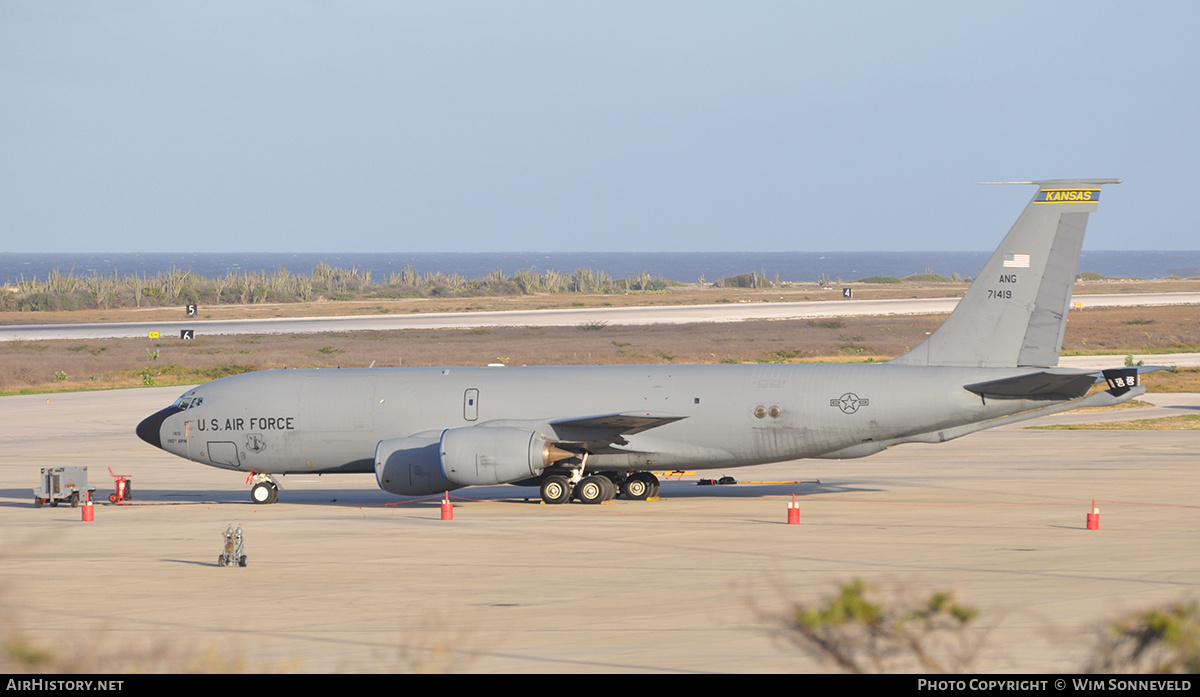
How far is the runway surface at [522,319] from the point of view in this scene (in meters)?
97.7

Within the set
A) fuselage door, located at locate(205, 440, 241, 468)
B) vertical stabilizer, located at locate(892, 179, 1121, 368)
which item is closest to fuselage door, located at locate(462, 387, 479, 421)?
fuselage door, located at locate(205, 440, 241, 468)

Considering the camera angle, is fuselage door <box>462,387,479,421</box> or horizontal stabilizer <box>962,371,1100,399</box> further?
fuselage door <box>462,387,479,421</box>

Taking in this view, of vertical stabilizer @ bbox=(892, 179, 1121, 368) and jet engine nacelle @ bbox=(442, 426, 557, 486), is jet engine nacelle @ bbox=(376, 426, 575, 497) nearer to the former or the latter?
jet engine nacelle @ bbox=(442, 426, 557, 486)

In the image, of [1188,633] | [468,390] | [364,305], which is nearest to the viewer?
[1188,633]

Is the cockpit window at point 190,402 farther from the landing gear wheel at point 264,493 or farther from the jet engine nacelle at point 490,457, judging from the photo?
the jet engine nacelle at point 490,457

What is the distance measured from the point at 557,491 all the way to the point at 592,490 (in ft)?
2.79

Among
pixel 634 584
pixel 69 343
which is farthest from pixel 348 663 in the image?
pixel 69 343

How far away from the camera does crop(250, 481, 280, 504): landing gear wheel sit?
30828mm

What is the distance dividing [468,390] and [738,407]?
6.64 m

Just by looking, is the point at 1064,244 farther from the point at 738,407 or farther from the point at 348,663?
the point at 348,663

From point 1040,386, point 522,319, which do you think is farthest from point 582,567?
point 522,319

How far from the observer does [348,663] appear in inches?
511

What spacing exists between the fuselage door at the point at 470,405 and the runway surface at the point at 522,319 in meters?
66.1

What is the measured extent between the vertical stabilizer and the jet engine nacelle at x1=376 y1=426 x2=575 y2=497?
9.60m
